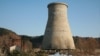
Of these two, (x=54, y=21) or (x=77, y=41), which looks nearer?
(x=54, y=21)

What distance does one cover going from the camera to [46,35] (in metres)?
15.3

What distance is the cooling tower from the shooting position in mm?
14555

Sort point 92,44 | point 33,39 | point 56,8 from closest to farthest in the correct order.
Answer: point 56,8 → point 92,44 → point 33,39

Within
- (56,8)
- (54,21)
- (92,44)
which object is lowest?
(92,44)

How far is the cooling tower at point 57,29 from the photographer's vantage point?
47.8 feet

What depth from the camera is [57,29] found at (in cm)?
1468

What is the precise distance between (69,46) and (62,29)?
1543 mm

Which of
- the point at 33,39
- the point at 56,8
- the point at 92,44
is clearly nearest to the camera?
the point at 56,8

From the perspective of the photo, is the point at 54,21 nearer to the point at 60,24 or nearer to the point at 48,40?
the point at 60,24

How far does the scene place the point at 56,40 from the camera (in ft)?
48.6

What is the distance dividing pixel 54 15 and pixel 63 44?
Answer: 2360 millimetres

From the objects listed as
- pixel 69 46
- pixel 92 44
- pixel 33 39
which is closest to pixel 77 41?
pixel 92 44

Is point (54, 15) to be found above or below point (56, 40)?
above

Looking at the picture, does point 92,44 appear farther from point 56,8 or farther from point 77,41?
point 56,8
